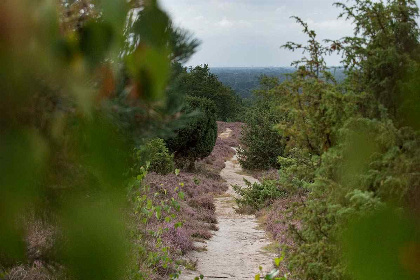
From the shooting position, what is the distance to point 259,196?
1109 cm

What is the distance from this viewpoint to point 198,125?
49.7ft

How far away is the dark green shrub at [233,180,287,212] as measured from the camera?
428 inches

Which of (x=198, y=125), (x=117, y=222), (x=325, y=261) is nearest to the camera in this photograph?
(x=117, y=222)

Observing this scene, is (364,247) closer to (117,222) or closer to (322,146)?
(117,222)

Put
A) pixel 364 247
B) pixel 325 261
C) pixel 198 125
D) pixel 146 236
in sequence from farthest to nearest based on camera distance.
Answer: pixel 198 125 < pixel 146 236 < pixel 325 261 < pixel 364 247

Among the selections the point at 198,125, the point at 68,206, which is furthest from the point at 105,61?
the point at 198,125

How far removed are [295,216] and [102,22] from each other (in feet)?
9.50

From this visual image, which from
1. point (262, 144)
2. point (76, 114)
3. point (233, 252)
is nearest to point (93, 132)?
point (76, 114)

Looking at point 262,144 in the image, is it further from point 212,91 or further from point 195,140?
point 212,91

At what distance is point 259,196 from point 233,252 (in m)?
4.13

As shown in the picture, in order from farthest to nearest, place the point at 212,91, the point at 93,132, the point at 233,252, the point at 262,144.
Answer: the point at 212,91 < the point at 262,144 < the point at 233,252 < the point at 93,132

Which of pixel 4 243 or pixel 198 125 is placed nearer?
pixel 4 243

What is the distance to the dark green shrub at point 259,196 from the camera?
10875mm

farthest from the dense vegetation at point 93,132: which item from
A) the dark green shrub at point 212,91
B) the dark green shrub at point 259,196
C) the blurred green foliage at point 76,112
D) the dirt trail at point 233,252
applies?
the dark green shrub at point 259,196
